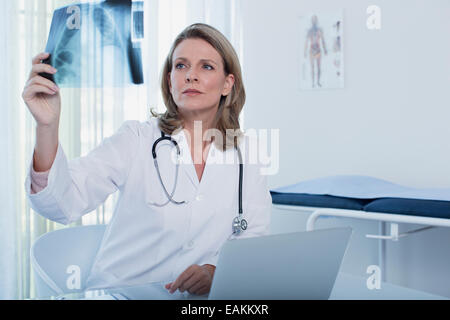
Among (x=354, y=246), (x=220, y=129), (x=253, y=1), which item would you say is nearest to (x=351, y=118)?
(x=354, y=246)

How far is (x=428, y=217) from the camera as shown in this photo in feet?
4.78

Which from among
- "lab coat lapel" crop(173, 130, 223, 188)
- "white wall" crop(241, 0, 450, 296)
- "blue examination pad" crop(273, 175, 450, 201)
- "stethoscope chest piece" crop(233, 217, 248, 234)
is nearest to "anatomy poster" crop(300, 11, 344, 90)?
"white wall" crop(241, 0, 450, 296)

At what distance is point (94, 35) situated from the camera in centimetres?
105

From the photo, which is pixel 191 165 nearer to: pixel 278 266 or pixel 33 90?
pixel 33 90

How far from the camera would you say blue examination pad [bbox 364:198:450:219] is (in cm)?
143

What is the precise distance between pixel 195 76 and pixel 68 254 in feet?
1.99

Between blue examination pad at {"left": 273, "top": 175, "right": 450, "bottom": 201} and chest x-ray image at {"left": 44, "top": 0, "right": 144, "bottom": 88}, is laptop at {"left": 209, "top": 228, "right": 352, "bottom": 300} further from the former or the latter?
blue examination pad at {"left": 273, "top": 175, "right": 450, "bottom": 201}

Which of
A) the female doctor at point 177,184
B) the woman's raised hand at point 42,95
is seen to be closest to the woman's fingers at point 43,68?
the woman's raised hand at point 42,95

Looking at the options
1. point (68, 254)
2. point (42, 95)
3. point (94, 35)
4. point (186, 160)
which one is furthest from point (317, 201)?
point (42, 95)

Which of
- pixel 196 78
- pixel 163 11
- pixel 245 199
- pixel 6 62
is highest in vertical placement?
pixel 163 11

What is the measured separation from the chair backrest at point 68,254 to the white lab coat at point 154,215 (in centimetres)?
5
